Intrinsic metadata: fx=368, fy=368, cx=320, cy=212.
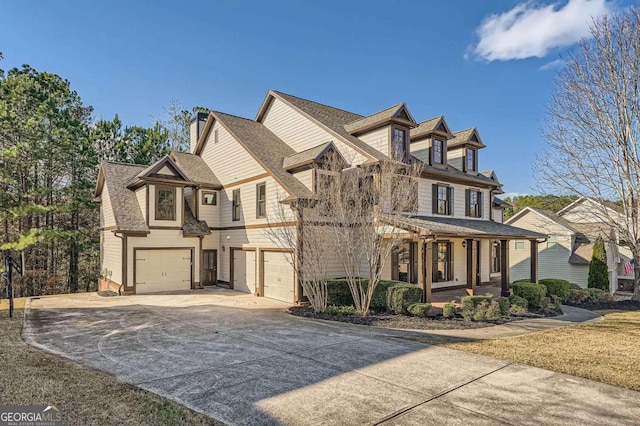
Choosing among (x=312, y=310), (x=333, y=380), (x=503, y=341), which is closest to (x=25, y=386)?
(x=333, y=380)

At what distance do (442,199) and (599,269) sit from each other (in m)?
13.5

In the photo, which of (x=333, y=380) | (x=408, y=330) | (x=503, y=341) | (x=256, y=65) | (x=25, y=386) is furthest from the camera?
(x=256, y=65)

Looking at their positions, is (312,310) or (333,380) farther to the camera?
(312,310)

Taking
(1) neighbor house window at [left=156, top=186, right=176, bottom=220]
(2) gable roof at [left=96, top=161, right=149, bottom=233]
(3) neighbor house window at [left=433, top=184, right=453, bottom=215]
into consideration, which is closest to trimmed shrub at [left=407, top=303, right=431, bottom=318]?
(3) neighbor house window at [left=433, top=184, right=453, bottom=215]

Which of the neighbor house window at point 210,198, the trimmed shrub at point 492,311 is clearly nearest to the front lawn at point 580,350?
the trimmed shrub at point 492,311

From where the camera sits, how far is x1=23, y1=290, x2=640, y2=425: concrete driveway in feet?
17.5

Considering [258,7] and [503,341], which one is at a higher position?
[258,7]

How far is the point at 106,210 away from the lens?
2089cm

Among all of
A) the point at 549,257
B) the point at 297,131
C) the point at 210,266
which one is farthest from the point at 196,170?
the point at 549,257

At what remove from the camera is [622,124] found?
1762 cm

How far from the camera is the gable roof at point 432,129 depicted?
18344 millimetres

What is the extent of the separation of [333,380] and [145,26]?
1525cm

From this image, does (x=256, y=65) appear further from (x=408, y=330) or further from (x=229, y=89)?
(x=408, y=330)

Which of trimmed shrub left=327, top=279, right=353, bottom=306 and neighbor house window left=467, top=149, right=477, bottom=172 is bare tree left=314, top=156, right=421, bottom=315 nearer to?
trimmed shrub left=327, top=279, right=353, bottom=306
